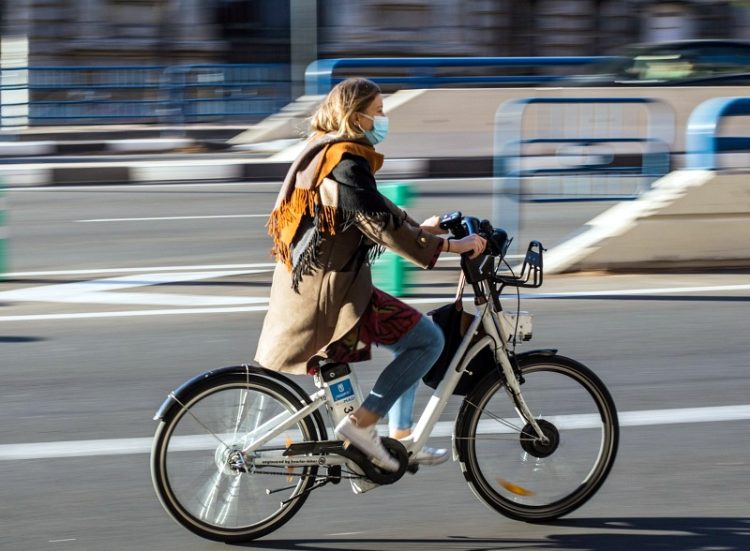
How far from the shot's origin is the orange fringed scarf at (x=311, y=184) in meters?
4.13

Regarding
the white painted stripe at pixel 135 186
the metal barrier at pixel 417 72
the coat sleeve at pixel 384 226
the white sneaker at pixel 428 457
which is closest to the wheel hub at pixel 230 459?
the white sneaker at pixel 428 457

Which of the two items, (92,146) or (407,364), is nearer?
(407,364)

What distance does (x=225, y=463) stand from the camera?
4.46 meters

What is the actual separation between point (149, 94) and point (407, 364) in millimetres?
18011

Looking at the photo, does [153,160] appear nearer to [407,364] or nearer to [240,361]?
[240,361]

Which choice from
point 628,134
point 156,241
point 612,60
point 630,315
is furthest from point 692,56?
point 630,315

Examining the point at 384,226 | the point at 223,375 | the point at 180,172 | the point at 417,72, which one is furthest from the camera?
the point at 417,72

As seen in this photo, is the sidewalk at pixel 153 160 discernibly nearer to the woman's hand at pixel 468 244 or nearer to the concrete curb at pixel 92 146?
the concrete curb at pixel 92 146

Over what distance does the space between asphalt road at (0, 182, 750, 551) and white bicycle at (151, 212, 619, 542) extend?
0.14m

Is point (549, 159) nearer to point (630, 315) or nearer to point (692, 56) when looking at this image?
Answer: point (630, 315)

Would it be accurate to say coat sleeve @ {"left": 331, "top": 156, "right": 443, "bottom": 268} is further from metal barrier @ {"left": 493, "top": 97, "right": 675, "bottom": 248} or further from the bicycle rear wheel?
metal barrier @ {"left": 493, "top": 97, "right": 675, "bottom": 248}

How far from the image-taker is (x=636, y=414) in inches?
240

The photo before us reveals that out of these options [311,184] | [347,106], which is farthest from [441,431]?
[347,106]

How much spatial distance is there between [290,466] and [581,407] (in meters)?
1.12
